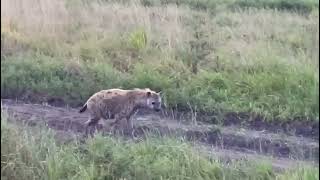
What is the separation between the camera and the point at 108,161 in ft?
17.2

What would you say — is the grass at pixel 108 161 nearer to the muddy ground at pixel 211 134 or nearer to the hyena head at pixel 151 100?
the muddy ground at pixel 211 134

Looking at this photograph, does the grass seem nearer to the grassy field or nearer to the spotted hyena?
the spotted hyena

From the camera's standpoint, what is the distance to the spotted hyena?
641 centimetres

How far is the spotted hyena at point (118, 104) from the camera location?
252 inches

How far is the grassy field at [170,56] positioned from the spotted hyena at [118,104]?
61cm

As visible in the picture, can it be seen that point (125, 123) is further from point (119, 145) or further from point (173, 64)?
point (173, 64)

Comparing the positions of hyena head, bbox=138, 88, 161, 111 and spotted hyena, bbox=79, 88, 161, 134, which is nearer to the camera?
spotted hyena, bbox=79, 88, 161, 134

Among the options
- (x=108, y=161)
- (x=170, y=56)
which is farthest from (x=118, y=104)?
(x=170, y=56)

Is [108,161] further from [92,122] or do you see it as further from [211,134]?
[211,134]

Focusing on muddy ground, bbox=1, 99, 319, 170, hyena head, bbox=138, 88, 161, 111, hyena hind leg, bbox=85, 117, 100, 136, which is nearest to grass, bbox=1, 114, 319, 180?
muddy ground, bbox=1, 99, 319, 170

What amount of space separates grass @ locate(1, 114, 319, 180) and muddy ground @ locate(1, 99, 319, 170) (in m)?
0.33

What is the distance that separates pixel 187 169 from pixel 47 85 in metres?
2.80

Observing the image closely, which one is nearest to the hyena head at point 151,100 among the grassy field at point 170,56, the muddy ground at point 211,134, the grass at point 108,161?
the muddy ground at point 211,134

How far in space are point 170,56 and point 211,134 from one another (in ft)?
6.79
